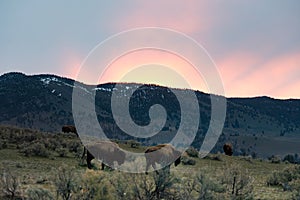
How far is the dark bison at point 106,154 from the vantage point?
2366 centimetres

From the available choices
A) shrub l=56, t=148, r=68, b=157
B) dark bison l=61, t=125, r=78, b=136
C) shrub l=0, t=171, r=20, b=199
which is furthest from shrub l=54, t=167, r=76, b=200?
dark bison l=61, t=125, r=78, b=136

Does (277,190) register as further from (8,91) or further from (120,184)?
(8,91)

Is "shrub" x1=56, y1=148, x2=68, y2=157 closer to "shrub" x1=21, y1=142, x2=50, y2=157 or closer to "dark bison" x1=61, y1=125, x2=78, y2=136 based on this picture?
"shrub" x1=21, y1=142, x2=50, y2=157

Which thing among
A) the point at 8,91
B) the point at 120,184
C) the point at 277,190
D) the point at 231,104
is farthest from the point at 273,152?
the point at 120,184

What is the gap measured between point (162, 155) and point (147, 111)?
99792mm

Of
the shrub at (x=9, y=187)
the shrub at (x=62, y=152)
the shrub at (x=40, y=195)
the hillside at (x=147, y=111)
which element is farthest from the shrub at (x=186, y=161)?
the hillside at (x=147, y=111)

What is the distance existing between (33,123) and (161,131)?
3371cm

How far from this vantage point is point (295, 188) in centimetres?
1848

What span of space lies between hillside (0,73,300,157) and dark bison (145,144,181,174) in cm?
5880

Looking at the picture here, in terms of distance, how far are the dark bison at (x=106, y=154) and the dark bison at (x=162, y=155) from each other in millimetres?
1601

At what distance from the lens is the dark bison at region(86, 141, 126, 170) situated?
77.6ft

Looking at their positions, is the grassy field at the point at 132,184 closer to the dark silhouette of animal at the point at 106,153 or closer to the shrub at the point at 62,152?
the dark silhouette of animal at the point at 106,153

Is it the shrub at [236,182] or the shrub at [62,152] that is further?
the shrub at [62,152]

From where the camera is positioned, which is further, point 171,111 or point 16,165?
point 171,111
